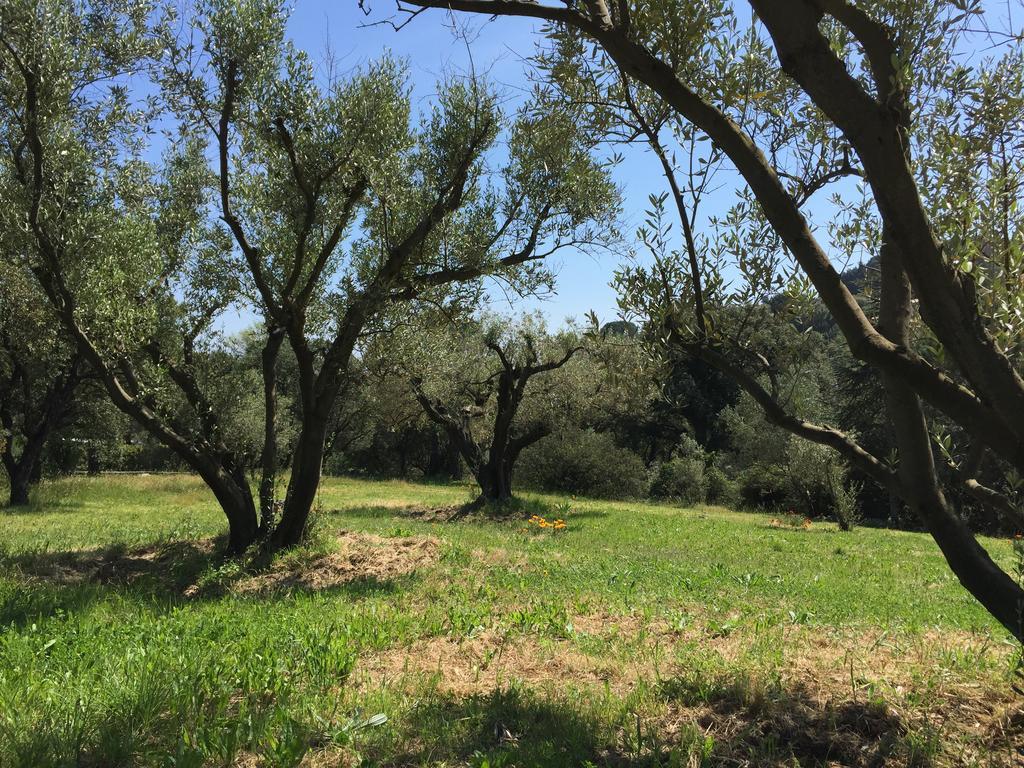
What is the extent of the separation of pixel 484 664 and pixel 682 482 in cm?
3001

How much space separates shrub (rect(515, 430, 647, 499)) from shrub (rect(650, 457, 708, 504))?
138 cm

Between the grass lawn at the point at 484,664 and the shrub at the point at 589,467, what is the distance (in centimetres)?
2276

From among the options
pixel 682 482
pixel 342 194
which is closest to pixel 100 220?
pixel 342 194

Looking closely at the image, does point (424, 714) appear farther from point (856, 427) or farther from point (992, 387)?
point (856, 427)

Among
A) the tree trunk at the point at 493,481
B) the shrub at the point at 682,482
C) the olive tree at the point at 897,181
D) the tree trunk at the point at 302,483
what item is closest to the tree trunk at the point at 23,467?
the tree trunk at the point at 493,481

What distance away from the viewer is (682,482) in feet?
110

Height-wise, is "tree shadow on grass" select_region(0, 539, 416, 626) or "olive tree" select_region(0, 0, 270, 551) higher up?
"olive tree" select_region(0, 0, 270, 551)

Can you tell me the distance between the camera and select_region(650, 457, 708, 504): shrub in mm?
33156

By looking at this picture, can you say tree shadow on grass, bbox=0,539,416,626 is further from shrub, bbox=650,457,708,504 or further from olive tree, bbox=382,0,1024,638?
shrub, bbox=650,457,708,504

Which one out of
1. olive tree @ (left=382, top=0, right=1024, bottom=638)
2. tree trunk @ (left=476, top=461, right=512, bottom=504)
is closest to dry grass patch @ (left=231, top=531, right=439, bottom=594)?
olive tree @ (left=382, top=0, right=1024, bottom=638)

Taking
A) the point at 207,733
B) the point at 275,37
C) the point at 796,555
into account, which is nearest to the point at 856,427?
the point at 796,555

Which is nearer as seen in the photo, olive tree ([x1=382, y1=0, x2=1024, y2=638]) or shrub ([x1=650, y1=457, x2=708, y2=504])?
olive tree ([x1=382, y1=0, x2=1024, y2=638])

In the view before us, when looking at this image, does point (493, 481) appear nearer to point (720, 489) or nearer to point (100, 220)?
point (100, 220)

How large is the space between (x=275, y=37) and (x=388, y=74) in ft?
5.04
